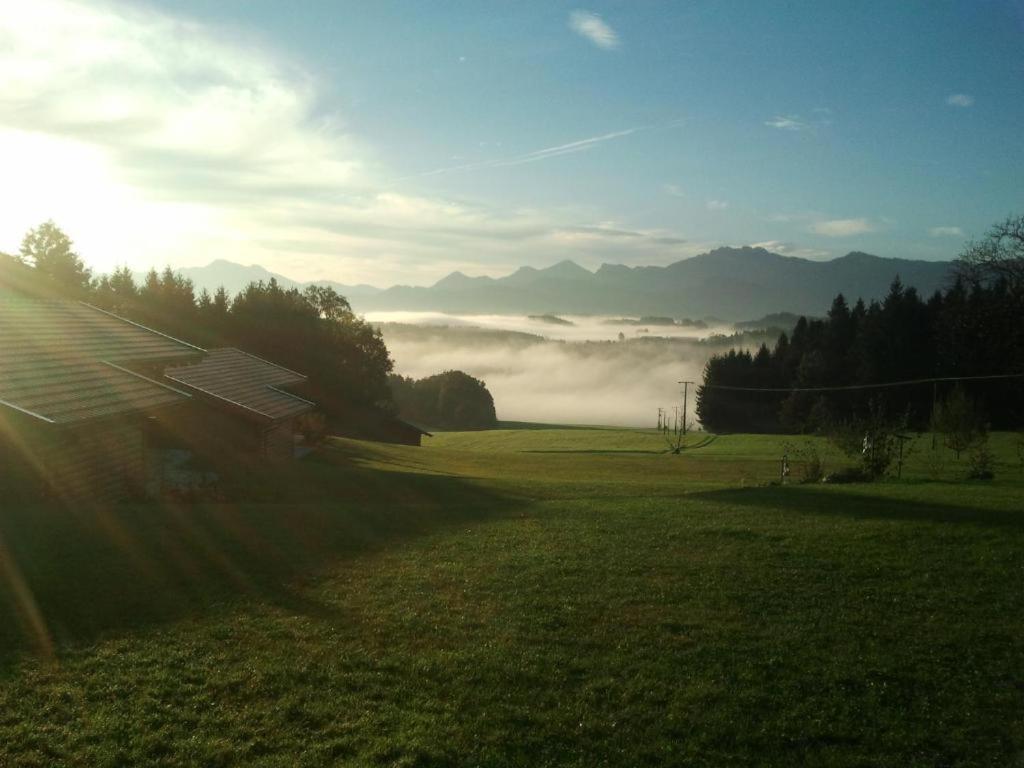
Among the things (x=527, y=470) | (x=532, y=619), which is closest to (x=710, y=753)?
(x=532, y=619)

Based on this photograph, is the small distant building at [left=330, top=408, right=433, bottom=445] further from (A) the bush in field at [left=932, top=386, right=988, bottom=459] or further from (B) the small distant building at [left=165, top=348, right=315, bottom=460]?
(A) the bush in field at [left=932, top=386, right=988, bottom=459]

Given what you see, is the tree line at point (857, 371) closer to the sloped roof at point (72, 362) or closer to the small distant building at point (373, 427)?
the small distant building at point (373, 427)

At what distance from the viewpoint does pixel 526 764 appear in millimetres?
6176

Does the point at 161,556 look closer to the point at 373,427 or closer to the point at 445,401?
the point at 373,427

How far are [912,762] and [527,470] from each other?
114 feet

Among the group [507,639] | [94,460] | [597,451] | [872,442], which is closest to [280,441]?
[94,460]

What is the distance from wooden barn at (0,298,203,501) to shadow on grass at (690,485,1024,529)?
1421cm

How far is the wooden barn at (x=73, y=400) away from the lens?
1470cm

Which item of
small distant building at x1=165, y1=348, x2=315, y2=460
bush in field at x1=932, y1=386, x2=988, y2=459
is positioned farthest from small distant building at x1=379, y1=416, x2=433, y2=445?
bush in field at x1=932, y1=386, x2=988, y2=459

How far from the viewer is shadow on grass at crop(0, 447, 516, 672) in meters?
8.77

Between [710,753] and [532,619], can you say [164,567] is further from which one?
[710,753]

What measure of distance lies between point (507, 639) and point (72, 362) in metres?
14.3

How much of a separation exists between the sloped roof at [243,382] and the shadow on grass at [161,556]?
11.0 metres

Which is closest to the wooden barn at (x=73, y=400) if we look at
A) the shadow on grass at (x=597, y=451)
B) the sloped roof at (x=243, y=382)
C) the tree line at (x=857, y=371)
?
the sloped roof at (x=243, y=382)
